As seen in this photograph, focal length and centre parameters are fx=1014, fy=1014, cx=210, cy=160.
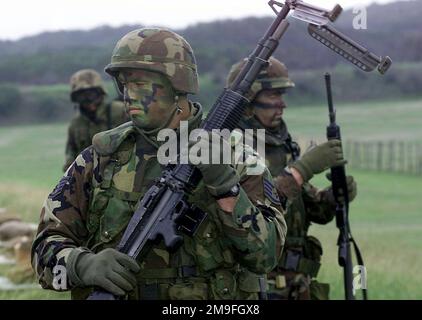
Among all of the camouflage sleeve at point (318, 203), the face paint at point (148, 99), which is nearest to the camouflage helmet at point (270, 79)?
the camouflage sleeve at point (318, 203)

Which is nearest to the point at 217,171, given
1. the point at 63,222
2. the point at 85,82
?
the point at 63,222

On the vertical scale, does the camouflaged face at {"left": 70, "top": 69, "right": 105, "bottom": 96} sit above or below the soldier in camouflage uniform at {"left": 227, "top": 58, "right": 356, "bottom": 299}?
above

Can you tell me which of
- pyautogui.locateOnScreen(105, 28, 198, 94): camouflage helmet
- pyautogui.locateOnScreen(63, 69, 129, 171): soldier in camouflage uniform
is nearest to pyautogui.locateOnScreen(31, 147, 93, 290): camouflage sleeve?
pyautogui.locateOnScreen(105, 28, 198, 94): camouflage helmet

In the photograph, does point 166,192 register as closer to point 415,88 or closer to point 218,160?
point 218,160

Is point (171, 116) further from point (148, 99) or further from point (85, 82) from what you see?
point (85, 82)

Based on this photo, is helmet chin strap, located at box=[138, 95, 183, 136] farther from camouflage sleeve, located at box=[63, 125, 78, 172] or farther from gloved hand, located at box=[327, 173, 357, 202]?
camouflage sleeve, located at box=[63, 125, 78, 172]

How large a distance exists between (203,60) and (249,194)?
59.8 metres

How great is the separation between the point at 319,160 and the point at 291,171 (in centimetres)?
19

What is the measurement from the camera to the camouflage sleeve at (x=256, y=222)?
12.5 feet

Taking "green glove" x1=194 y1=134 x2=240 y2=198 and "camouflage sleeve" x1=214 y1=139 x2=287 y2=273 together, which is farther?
"camouflage sleeve" x1=214 y1=139 x2=287 y2=273

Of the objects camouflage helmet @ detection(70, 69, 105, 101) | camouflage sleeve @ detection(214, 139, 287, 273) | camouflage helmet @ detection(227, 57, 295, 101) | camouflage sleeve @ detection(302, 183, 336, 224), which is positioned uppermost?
camouflage helmet @ detection(70, 69, 105, 101)

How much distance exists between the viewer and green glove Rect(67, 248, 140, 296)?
3.73 meters
